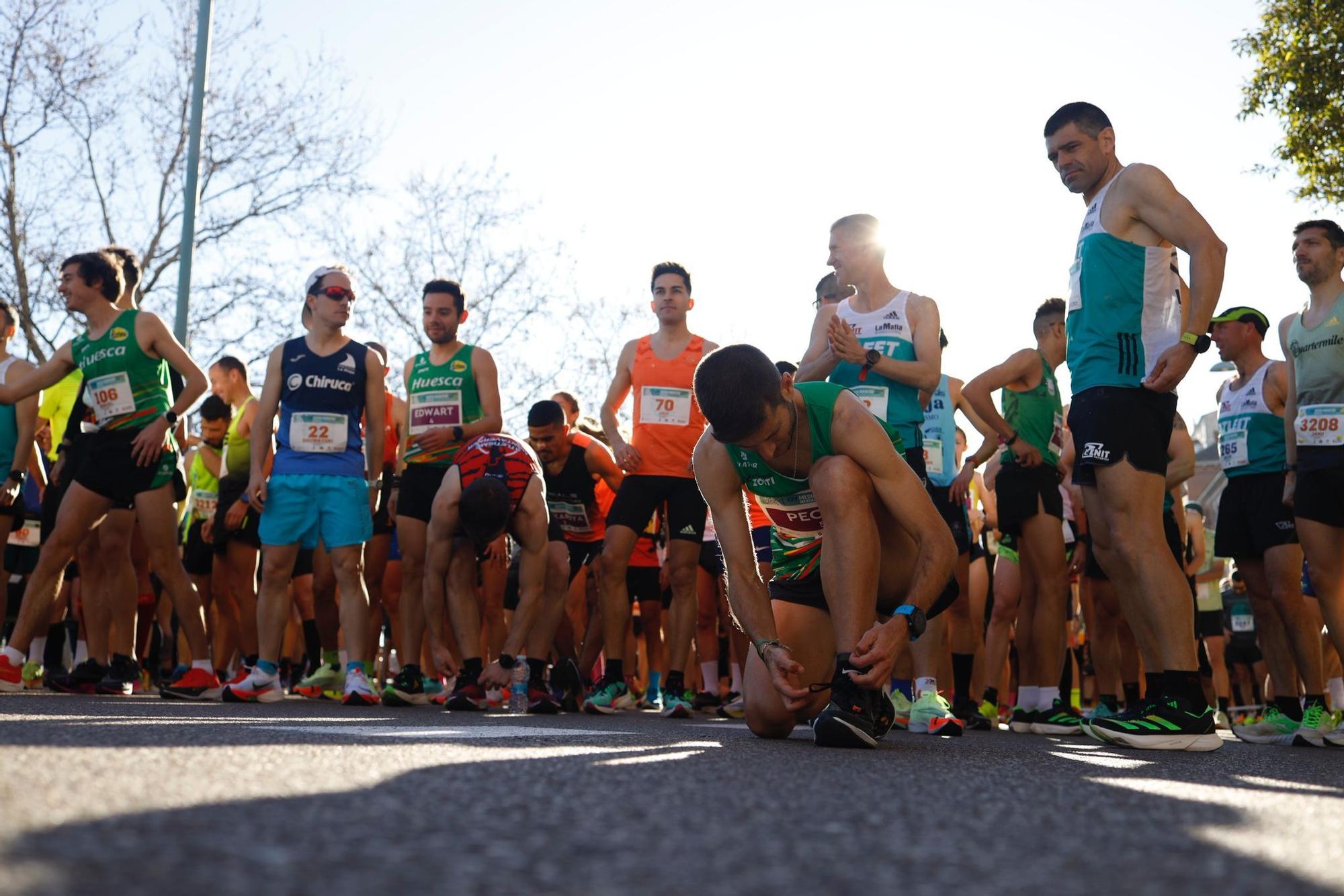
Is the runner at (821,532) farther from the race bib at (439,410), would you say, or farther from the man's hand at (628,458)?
the race bib at (439,410)

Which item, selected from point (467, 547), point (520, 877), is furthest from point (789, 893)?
point (467, 547)

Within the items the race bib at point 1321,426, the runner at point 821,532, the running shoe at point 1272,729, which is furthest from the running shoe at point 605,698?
the race bib at point 1321,426

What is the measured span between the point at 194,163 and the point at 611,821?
48.2ft

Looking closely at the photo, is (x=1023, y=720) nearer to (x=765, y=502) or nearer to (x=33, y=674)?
(x=765, y=502)

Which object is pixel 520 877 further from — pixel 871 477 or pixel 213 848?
pixel 871 477

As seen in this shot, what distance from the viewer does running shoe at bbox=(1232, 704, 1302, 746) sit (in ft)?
22.8

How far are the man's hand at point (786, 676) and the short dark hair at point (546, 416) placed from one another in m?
5.31

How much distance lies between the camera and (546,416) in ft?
30.8

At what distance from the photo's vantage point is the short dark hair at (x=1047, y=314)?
827cm

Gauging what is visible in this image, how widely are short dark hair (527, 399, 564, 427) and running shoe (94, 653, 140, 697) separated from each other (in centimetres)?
299

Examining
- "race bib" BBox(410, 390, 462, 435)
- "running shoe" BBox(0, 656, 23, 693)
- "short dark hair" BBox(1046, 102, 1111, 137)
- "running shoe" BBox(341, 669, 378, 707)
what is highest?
"short dark hair" BBox(1046, 102, 1111, 137)

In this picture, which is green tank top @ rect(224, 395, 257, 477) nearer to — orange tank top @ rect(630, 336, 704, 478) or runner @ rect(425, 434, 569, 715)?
runner @ rect(425, 434, 569, 715)

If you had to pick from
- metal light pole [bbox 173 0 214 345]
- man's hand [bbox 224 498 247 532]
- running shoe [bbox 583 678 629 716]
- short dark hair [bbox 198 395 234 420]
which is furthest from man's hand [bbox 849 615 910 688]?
metal light pole [bbox 173 0 214 345]

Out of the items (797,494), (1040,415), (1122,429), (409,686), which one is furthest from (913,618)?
(409,686)
